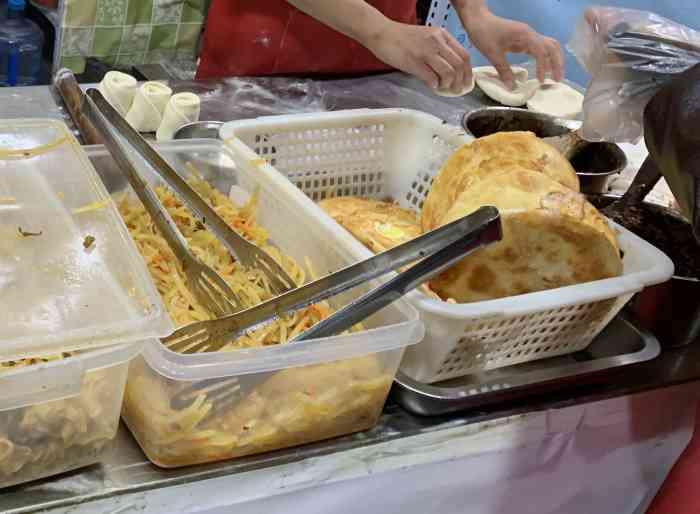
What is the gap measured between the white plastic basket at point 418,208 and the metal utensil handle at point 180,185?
117mm

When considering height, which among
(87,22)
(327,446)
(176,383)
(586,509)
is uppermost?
(176,383)

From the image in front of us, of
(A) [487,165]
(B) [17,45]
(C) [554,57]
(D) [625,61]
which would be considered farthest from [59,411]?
(B) [17,45]

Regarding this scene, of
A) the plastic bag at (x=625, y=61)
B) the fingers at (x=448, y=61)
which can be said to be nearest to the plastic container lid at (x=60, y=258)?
the plastic bag at (x=625, y=61)

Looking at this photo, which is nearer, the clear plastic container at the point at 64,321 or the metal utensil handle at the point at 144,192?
the clear plastic container at the point at 64,321

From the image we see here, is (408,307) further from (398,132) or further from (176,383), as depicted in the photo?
(398,132)

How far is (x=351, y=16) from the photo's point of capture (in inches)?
67.5

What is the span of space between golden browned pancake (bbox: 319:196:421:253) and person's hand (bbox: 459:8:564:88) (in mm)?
711

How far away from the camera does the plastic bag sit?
38.9 inches

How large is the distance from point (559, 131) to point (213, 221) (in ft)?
2.91

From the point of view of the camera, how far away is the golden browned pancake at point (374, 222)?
1041 millimetres

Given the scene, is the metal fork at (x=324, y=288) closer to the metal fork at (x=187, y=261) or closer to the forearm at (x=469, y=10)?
the metal fork at (x=187, y=261)

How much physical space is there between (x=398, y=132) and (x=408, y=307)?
0.57 m

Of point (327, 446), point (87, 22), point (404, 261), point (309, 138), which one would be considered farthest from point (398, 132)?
point (87, 22)

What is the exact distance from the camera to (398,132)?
1342 millimetres
